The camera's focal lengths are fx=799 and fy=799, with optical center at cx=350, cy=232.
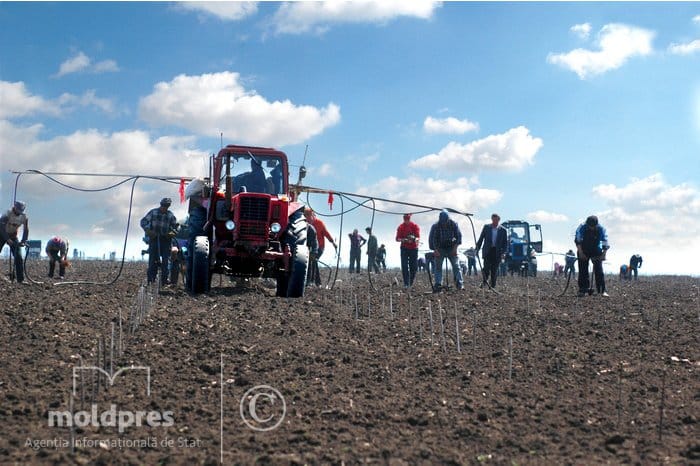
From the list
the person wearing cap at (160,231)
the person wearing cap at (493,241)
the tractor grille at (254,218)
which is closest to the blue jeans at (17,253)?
the person wearing cap at (160,231)

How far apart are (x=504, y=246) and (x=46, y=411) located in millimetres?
12029

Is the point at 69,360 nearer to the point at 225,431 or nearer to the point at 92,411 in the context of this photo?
the point at 92,411

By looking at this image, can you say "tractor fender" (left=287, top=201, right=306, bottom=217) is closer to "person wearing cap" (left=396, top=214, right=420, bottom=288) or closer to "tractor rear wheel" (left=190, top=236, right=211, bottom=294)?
Result: "tractor rear wheel" (left=190, top=236, right=211, bottom=294)

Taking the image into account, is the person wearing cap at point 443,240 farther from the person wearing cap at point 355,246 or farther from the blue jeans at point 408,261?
the person wearing cap at point 355,246

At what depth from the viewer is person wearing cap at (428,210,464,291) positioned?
49.4 feet

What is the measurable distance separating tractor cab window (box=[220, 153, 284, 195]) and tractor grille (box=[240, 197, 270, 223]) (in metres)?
0.68

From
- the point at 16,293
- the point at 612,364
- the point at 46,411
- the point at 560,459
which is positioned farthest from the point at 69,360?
the point at 16,293

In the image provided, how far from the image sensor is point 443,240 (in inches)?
594

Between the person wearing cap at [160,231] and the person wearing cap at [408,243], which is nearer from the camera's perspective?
the person wearing cap at [160,231]

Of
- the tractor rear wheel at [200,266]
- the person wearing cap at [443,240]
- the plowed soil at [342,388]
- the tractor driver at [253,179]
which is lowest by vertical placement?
the plowed soil at [342,388]

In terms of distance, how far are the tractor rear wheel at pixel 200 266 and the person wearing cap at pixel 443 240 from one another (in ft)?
16.0

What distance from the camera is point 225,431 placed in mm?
5031

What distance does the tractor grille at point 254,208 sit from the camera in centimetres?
1183

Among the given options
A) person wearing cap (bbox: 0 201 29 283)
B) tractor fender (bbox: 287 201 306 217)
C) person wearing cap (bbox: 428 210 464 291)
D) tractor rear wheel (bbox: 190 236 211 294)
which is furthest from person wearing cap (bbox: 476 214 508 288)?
person wearing cap (bbox: 0 201 29 283)
